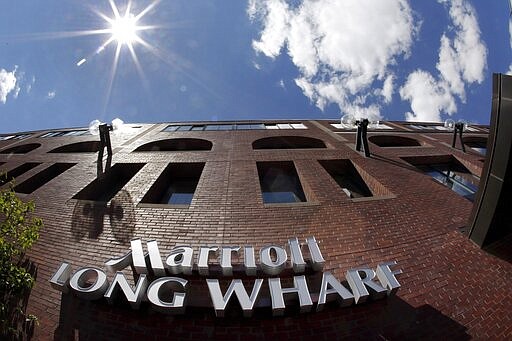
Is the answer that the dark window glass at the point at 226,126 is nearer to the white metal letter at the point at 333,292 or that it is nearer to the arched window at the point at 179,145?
the arched window at the point at 179,145

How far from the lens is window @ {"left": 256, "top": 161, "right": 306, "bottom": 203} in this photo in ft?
24.9

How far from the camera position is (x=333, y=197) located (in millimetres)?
6535

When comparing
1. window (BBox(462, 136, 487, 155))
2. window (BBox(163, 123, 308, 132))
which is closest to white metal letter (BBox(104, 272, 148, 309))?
window (BBox(163, 123, 308, 132))

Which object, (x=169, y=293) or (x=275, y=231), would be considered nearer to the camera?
(x=169, y=293)

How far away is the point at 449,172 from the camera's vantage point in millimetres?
10516

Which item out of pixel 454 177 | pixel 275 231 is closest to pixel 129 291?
pixel 275 231

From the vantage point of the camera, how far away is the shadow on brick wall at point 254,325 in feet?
11.5

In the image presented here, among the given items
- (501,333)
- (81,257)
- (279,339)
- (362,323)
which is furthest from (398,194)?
(81,257)

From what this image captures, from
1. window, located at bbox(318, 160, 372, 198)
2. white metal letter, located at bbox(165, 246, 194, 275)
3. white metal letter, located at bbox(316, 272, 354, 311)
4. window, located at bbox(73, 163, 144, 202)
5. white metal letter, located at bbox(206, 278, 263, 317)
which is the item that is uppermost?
window, located at bbox(73, 163, 144, 202)

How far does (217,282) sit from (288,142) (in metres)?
10.7

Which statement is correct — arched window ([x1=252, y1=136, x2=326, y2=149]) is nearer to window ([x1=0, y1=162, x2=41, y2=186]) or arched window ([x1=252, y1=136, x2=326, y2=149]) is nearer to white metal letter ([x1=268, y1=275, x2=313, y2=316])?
white metal letter ([x1=268, y1=275, x2=313, y2=316])

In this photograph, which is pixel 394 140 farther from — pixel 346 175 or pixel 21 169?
pixel 21 169

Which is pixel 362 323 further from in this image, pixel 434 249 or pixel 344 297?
pixel 434 249

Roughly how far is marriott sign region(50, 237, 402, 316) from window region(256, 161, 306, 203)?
3247 mm
